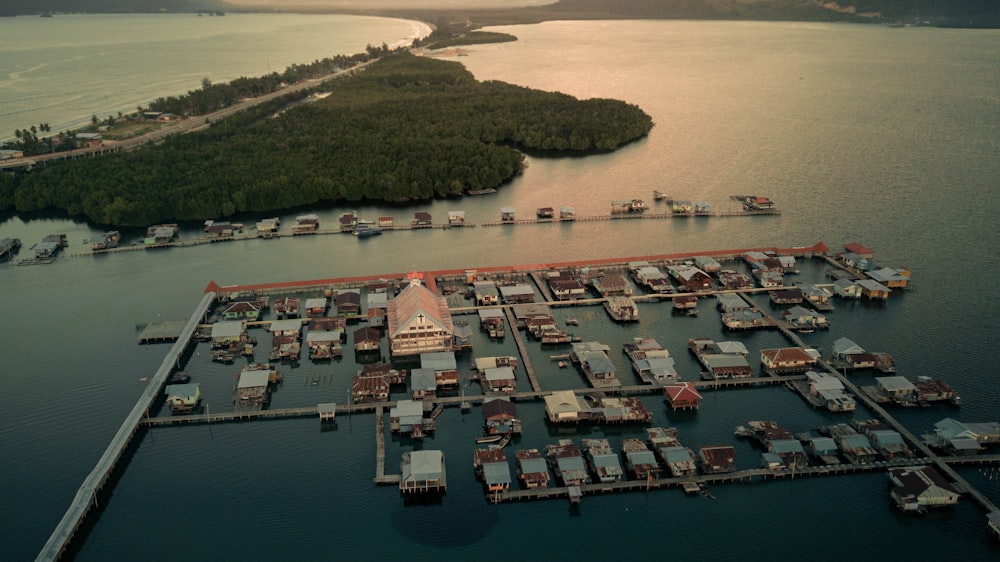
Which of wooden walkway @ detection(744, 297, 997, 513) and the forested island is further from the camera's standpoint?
the forested island

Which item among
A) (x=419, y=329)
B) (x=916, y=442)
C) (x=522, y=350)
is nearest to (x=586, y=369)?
(x=522, y=350)

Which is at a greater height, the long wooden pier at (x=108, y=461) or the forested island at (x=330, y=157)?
the forested island at (x=330, y=157)

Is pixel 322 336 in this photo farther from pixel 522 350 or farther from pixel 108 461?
pixel 108 461

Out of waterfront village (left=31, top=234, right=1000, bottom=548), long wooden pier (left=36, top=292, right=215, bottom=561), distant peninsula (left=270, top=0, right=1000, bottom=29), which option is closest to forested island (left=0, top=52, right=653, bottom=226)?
waterfront village (left=31, top=234, right=1000, bottom=548)

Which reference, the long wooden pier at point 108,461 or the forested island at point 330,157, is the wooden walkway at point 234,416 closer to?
the long wooden pier at point 108,461

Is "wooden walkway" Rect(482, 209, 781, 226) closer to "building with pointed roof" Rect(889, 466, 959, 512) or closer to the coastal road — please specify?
"building with pointed roof" Rect(889, 466, 959, 512)

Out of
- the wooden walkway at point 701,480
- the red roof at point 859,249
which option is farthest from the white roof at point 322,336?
the red roof at point 859,249
